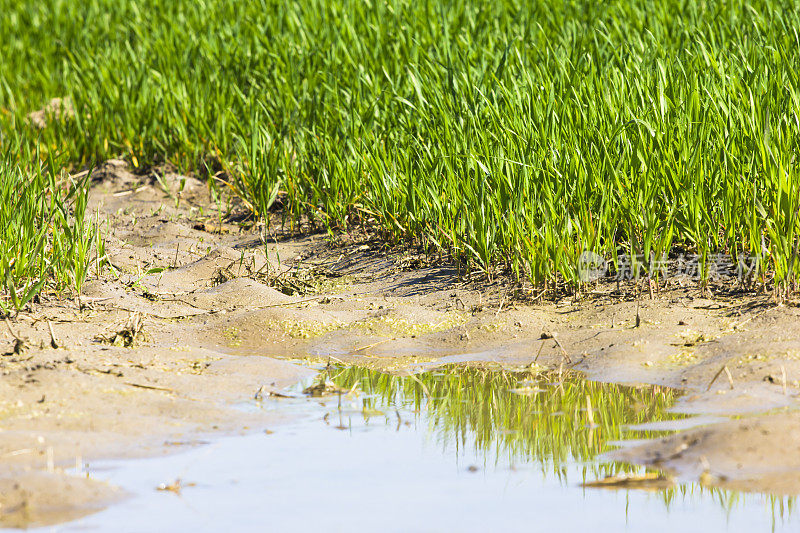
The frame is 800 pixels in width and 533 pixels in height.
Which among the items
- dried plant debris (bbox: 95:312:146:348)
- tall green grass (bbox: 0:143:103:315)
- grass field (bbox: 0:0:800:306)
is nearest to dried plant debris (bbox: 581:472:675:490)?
grass field (bbox: 0:0:800:306)

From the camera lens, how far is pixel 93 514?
2.00m

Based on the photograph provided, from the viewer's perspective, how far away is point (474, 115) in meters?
4.12

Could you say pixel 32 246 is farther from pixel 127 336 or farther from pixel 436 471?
pixel 436 471

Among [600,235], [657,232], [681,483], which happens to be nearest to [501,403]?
[681,483]

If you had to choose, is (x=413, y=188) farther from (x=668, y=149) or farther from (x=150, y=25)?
(x=150, y=25)

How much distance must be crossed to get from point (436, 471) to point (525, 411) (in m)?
0.48

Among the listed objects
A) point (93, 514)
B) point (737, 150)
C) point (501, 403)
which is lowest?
point (501, 403)

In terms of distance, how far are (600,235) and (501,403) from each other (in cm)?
99

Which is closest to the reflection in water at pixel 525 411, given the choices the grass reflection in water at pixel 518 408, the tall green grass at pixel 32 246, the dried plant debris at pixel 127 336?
the grass reflection in water at pixel 518 408

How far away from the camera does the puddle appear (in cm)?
196

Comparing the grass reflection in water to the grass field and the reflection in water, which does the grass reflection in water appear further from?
the grass field

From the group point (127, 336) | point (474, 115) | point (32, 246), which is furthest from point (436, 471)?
point (474, 115)

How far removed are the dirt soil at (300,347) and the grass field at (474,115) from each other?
0.68 feet

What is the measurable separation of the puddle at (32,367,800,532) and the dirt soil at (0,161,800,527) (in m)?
0.09
